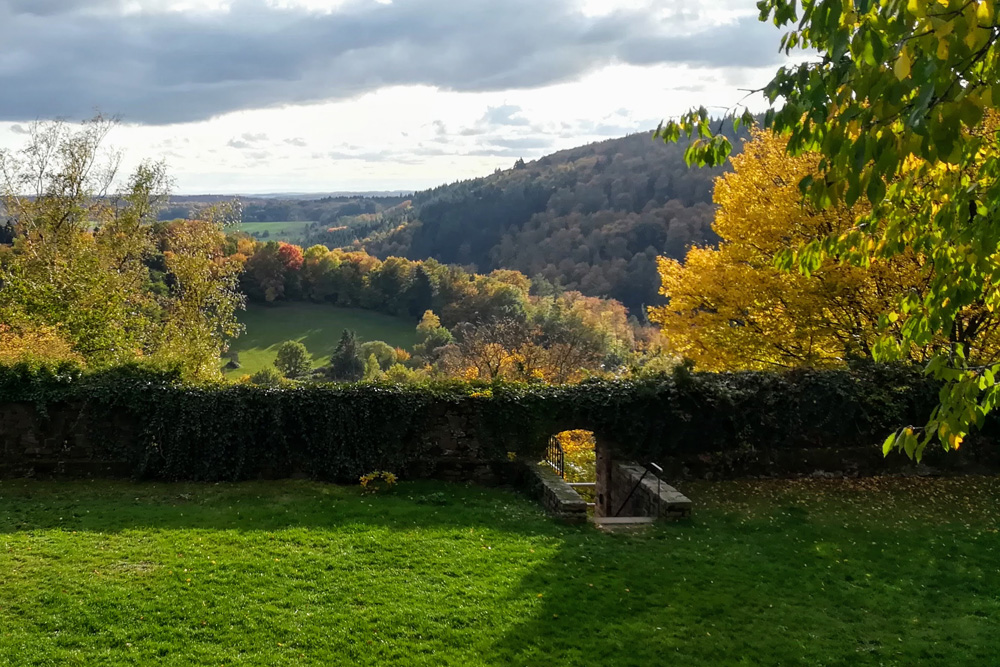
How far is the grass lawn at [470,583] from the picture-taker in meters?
6.27

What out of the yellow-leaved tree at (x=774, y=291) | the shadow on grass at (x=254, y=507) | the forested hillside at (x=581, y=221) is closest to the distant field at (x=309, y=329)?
the forested hillside at (x=581, y=221)

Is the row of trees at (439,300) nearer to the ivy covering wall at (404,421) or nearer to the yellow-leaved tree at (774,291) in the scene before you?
the yellow-leaved tree at (774,291)

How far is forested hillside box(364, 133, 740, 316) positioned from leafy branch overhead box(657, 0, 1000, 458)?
259 feet

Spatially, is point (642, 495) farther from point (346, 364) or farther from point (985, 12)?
point (346, 364)

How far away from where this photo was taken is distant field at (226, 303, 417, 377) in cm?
6334

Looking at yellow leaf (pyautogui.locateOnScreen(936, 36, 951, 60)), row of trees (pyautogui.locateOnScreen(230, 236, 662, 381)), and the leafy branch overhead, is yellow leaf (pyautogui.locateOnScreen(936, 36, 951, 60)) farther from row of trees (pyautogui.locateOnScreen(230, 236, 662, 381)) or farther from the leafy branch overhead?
row of trees (pyautogui.locateOnScreen(230, 236, 662, 381))

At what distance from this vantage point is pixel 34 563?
300 inches

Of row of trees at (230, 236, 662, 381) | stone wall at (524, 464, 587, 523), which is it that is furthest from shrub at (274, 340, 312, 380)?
stone wall at (524, 464, 587, 523)

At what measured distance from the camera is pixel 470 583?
7574 mm

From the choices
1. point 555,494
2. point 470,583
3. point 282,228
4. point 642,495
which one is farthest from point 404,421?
point 282,228

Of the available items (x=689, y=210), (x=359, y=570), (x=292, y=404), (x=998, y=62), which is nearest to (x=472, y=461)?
(x=292, y=404)

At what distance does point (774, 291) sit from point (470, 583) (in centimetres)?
1122

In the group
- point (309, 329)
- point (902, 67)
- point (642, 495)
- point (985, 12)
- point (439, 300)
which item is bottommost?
point (309, 329)

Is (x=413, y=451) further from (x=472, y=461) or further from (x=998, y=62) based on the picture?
(x=998, y=62)
